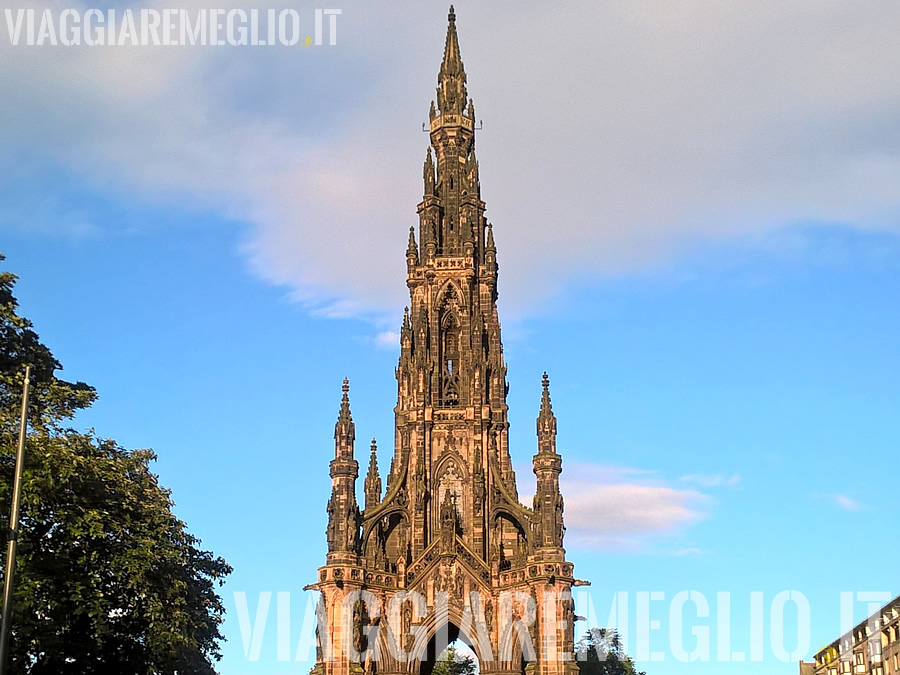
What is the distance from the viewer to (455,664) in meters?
84.3

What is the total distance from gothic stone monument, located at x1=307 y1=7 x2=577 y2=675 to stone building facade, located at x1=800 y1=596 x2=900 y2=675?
3992 centimetres

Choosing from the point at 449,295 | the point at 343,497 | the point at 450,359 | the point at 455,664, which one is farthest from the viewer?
the point at 455,664

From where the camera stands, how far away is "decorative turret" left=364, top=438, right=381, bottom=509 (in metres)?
58.5

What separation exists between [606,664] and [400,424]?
1443 inches

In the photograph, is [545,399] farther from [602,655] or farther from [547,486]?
[602,655]

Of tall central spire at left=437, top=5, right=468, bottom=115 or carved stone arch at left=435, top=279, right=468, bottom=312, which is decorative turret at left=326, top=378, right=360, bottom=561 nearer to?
carved stone arch at left=435, top=279, right=468, bottom=312

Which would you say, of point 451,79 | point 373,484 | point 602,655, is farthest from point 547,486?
point 602,655

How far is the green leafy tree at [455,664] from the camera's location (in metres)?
81.9

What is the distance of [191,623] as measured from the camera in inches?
1336

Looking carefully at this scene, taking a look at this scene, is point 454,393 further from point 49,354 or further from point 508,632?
point 49,354

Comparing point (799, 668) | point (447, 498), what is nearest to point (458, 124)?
point (447, 498)

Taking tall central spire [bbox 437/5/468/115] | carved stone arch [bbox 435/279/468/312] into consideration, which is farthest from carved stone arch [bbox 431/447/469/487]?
tall central spire [bbox 437/5/468/115]

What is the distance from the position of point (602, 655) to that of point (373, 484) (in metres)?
38.8

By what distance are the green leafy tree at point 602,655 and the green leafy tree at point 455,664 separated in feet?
26.8
